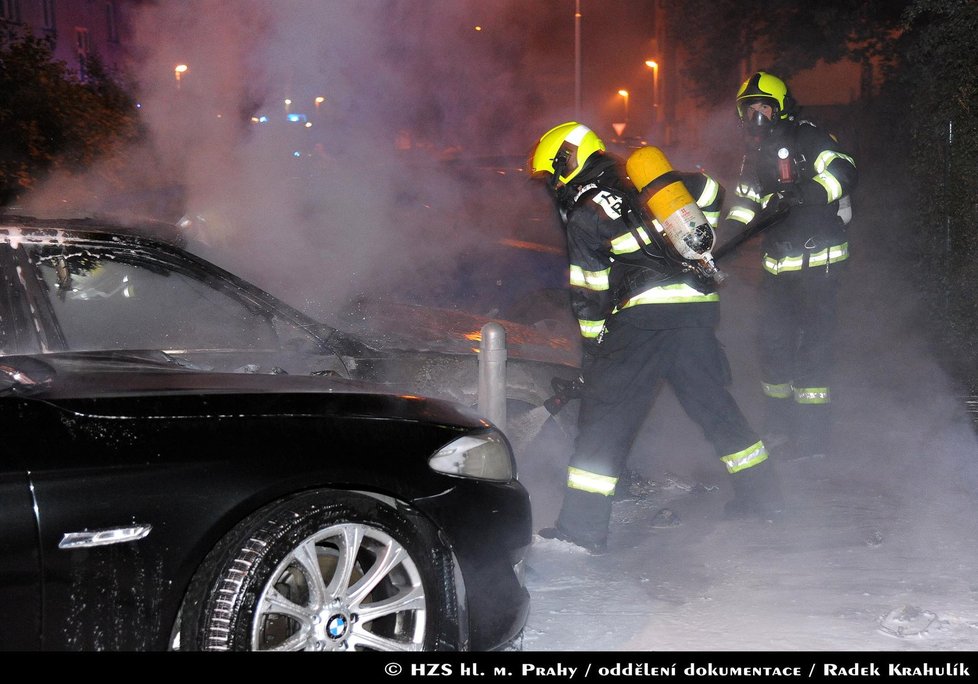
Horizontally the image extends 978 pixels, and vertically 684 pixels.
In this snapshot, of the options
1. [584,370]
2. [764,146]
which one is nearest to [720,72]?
[764,146]

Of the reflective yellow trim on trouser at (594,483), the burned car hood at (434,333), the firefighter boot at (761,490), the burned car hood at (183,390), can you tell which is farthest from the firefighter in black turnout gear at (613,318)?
the burned car hood at (183,390)

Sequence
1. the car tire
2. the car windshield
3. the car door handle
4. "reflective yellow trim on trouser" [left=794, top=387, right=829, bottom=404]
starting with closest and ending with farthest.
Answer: the car door handle → the car tire → the car windshield → "reflective yellow trim on trouser" [left=794, top=387, right=829, bottom=404]

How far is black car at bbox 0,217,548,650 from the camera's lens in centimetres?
261

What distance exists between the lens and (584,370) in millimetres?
4855

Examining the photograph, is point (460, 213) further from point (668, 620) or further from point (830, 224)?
point (668, 620)

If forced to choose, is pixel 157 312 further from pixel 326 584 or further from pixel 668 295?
pixel 668 295

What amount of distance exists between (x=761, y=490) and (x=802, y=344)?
4.33ft

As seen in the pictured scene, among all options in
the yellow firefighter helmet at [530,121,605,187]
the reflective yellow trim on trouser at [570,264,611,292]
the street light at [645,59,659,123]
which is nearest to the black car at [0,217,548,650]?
the reflective yellow trim on trouser at [570,264,611,292]

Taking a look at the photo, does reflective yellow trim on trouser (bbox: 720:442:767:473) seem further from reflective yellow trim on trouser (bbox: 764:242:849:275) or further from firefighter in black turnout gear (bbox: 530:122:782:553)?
reflective yellow trim on trouser (bbox: 764:242:849:275)

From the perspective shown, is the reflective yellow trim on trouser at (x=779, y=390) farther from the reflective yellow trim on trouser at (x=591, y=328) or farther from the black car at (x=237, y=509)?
the black car at (x=237, y=509)

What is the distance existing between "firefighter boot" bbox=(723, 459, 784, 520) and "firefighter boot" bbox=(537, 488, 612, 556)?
0.75 m

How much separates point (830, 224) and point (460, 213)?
14.3ft

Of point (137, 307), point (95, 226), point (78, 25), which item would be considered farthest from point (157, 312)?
point (78, 25)

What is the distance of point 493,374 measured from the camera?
466 centimetres
